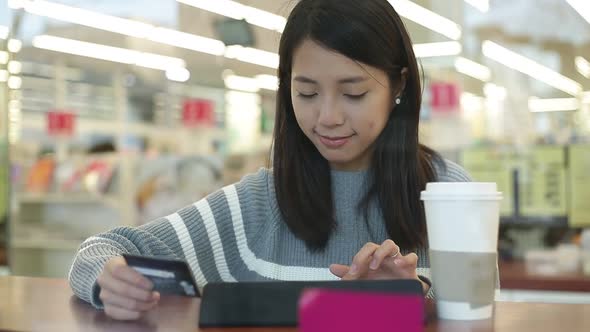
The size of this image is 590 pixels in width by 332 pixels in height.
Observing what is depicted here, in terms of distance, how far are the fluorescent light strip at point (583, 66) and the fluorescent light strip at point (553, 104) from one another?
0.15m

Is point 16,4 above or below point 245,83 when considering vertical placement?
above

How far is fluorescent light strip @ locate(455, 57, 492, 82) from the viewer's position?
4141 mm

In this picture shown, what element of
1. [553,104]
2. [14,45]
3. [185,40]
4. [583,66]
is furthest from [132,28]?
[583,66]

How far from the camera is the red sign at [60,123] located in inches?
194

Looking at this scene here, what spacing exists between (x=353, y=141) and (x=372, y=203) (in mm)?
165

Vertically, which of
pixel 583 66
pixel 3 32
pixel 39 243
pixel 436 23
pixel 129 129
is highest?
pixel 436 23

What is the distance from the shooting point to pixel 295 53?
1352mm

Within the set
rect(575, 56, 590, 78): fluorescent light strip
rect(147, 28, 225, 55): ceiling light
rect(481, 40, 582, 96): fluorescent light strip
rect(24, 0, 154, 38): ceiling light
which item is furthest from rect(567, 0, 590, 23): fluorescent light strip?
rect(24, 0, 154, 38): ceiling light

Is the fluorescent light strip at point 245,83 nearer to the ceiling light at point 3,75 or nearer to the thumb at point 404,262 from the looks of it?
the ceiling light at point 3,75

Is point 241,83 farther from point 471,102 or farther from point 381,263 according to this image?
point 381,263

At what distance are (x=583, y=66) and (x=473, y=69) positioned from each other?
0.57 metres

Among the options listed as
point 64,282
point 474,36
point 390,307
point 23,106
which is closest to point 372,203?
point 64,282

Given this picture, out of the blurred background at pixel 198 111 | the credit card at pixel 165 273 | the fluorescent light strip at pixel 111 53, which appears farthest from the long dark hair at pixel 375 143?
the fluorescent light strip at pixel 111 53

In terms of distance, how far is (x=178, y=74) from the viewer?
5.05 m
